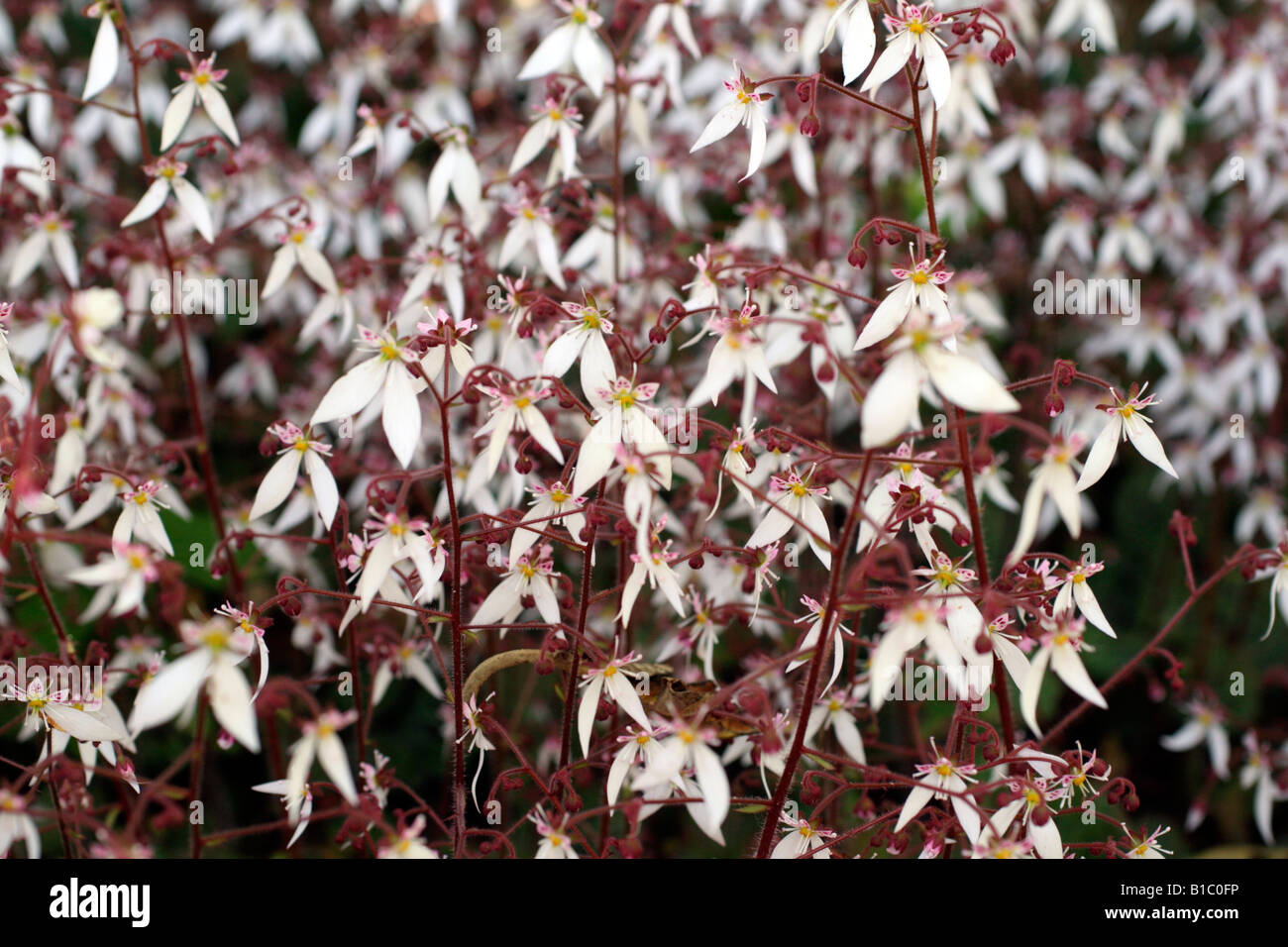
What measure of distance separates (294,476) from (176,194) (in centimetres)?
50

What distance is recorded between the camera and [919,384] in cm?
88

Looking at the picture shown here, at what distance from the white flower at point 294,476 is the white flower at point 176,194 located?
387mm

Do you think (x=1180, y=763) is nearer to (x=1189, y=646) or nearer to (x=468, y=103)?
(x=1189, y=646)

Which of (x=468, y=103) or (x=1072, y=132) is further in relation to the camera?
(x=468, y=103)

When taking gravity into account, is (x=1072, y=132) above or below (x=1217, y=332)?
above

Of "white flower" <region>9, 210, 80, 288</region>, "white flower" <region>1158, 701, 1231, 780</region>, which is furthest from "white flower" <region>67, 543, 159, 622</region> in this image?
"white flower" <region>1158, 701, 1231, 780</region>

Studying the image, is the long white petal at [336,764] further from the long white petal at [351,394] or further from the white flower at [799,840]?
the white flower at [799,840]

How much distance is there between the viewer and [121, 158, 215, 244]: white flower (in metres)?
1.45

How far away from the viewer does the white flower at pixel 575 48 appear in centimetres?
153

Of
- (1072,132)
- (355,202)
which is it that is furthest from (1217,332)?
(355,202)

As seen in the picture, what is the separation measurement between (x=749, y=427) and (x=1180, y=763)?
169 centimetres

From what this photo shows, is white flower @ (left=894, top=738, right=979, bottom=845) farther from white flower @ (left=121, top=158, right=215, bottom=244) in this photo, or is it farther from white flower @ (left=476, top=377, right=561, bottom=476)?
white flower @ (left=121, top=158, right=215, bottom=244)

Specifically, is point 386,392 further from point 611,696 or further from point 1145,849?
point 1145,849
